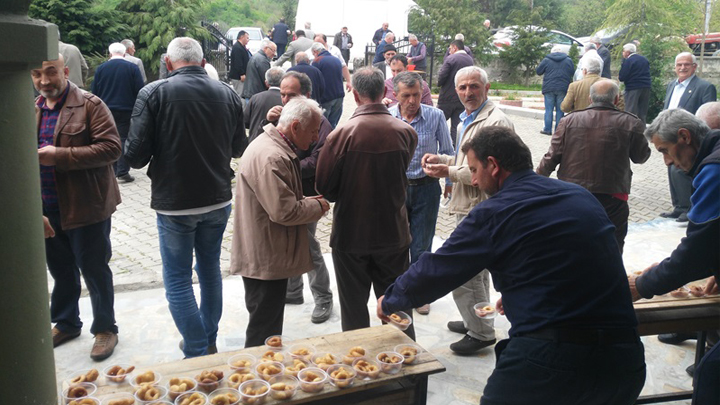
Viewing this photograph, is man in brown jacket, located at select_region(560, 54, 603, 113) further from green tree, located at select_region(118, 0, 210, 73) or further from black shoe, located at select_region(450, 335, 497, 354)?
green tree, located at select_region(118, 0, 210, 73)

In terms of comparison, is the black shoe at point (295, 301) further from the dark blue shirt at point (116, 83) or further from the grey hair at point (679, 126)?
the dark blue shirt at point (116, 83)

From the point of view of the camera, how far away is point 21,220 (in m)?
1.91

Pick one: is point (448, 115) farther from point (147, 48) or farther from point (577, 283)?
point (577, 283)

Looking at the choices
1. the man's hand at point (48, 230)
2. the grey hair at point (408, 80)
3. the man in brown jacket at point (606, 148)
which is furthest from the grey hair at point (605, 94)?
the man's hand at point (48, 230)

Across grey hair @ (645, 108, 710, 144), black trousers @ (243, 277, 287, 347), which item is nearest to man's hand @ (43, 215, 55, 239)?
black trousers @ (243, 277, 287, 347)

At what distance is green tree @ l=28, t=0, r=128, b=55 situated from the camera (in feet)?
41.0

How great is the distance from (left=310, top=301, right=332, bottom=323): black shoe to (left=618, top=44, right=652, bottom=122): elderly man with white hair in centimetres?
928

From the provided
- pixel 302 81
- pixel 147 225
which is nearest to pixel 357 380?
pixel 302 81

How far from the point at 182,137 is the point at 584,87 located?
6786 millimetres

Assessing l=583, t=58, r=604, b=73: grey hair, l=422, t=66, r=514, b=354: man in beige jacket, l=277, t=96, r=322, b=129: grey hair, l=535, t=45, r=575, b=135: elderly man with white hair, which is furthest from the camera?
l=535, t=45, r=575, b=135: elderly man with white hair

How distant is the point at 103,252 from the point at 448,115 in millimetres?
7035

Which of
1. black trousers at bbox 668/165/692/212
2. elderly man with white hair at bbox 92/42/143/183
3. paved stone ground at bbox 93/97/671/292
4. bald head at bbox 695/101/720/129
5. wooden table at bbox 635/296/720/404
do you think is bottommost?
paved stone ground at bbox 93/97/671/292

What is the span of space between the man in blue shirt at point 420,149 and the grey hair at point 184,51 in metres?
1.72

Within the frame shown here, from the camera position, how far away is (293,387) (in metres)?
3.07
